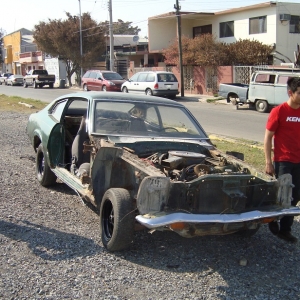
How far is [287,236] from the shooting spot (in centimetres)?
490

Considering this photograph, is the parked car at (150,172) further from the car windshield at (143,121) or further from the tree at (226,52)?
the tree at (226,52)

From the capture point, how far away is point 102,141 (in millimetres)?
5262

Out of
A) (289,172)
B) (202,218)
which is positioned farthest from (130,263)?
(289,172)

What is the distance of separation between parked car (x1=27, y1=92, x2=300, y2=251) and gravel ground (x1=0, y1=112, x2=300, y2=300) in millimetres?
282

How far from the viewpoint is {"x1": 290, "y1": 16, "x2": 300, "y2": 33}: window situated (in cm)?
3160

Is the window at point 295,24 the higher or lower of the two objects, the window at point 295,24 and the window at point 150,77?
the higher

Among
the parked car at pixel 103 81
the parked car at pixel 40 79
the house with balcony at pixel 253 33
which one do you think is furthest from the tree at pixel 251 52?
the parked car at pixel 40 79

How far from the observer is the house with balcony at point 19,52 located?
214ft

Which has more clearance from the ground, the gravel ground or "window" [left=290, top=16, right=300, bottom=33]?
"window" [left=290, top=16, right=300, bottom=33]

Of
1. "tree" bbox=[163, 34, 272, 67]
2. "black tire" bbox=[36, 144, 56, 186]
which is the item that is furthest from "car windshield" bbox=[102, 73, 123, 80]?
"black tire" bbox=[36, 144, 56, 186]

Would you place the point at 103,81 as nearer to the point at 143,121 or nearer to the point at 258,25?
the point at 258,25

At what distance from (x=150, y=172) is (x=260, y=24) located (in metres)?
30.1

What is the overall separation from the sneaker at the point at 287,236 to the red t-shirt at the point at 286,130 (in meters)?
0.79

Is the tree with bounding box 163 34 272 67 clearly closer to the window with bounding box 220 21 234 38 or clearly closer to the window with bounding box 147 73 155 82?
the window with bounding box 220 21 234 38
